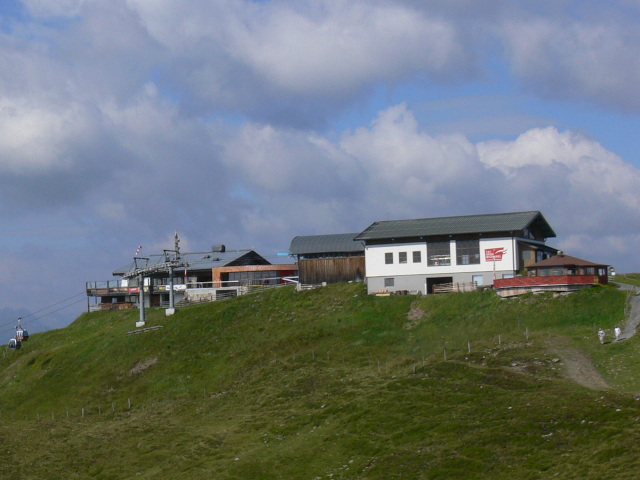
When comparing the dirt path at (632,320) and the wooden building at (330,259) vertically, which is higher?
the wooden building at (330,259)

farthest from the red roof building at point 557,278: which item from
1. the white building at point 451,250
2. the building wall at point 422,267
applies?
the white building at point 451,250

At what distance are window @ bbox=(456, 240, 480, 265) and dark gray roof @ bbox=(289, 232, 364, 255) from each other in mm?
15966

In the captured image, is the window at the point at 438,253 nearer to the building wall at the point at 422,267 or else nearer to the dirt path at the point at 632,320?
the building wall at the point at 422,267

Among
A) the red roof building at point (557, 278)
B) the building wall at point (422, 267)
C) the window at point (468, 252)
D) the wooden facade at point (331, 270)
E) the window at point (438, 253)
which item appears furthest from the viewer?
the wooden facade at point (331, 270)

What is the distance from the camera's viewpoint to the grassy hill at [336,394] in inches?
1528

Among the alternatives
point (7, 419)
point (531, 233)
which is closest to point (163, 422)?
point (7, 419)

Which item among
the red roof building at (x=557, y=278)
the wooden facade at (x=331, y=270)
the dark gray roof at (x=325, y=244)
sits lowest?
the red roof building at (x=557, y=278)

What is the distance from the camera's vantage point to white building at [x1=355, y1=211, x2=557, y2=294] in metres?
77.9

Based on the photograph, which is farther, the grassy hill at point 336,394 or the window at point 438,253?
the window at point 438,253

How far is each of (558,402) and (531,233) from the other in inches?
1734

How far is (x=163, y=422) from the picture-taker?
5831 cm

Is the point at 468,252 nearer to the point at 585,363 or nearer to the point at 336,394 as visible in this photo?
the point at 336,394

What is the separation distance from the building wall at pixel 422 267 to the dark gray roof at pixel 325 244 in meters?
9.57

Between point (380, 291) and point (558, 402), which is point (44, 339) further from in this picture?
point (558, 402)
